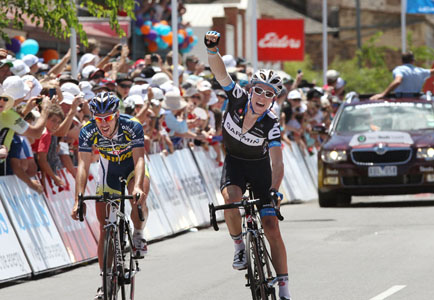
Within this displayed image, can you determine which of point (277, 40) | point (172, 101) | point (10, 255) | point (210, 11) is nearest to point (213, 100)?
point (172, 101)

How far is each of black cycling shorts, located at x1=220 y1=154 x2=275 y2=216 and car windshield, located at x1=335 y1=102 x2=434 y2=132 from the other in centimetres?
1165

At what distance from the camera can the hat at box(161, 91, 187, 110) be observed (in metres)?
18.1

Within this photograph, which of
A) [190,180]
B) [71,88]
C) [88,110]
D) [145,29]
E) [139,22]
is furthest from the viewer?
[139,22]

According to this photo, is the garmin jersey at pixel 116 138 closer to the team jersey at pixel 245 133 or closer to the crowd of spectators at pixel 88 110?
the team jersey at pixel 245 133

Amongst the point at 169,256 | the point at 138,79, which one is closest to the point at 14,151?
the point at 169,256

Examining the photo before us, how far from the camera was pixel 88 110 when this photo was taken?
15.7m

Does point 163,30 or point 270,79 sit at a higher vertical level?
point 270,79

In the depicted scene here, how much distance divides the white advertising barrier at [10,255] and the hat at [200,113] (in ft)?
25.0

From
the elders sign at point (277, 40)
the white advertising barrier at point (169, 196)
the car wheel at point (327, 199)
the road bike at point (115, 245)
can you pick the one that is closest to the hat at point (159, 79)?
the white advertising barrier at point (169, 196)

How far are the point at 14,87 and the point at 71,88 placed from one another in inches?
99.9

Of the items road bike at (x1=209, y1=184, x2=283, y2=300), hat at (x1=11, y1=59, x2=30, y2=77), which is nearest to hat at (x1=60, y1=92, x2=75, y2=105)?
hat at (x1=11, y1=59, x2=30, y2=77)

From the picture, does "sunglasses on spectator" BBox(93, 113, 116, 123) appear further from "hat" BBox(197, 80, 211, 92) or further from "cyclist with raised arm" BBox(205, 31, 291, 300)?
"hat" BBox(197, 80, 211, 92)

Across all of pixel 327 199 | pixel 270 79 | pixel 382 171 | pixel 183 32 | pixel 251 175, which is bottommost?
pixel 327 199

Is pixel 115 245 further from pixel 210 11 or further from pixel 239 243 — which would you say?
pixel 210 11
